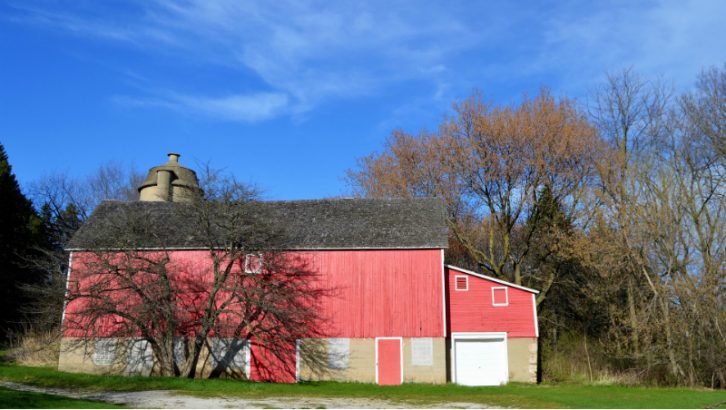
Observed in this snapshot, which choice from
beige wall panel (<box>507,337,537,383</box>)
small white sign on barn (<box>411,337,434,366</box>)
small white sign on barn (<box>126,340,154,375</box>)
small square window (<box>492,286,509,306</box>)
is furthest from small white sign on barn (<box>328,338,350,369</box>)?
small white sign on barn (<box>126,340,154,375</box>)

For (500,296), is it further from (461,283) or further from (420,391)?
(420,391)

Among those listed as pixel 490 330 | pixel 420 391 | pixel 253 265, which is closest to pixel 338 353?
pixel 420 391

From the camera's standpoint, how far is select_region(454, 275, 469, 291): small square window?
26156 mm

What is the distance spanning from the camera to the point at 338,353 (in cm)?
2508

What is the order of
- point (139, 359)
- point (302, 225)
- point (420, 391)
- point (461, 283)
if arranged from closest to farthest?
point (420, 391)
point (139, 359)
point (461, 283)
point (302, 225)

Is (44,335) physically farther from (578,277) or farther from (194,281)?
(578,277)

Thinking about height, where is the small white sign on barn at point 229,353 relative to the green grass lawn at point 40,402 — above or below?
above

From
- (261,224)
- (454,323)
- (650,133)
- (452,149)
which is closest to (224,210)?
(261,224)

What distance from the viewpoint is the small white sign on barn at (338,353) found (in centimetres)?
2498

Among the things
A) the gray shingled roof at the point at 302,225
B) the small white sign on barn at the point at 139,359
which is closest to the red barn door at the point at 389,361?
the gray shingled roof at the point at 302,225

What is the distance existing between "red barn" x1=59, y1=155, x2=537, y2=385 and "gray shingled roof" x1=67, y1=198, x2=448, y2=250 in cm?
9

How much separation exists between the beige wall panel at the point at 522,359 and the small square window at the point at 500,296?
1.57 m

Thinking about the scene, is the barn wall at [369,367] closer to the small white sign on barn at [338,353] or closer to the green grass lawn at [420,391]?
the small white sign on barn at [338,353]

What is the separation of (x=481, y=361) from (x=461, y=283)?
3344 mm
